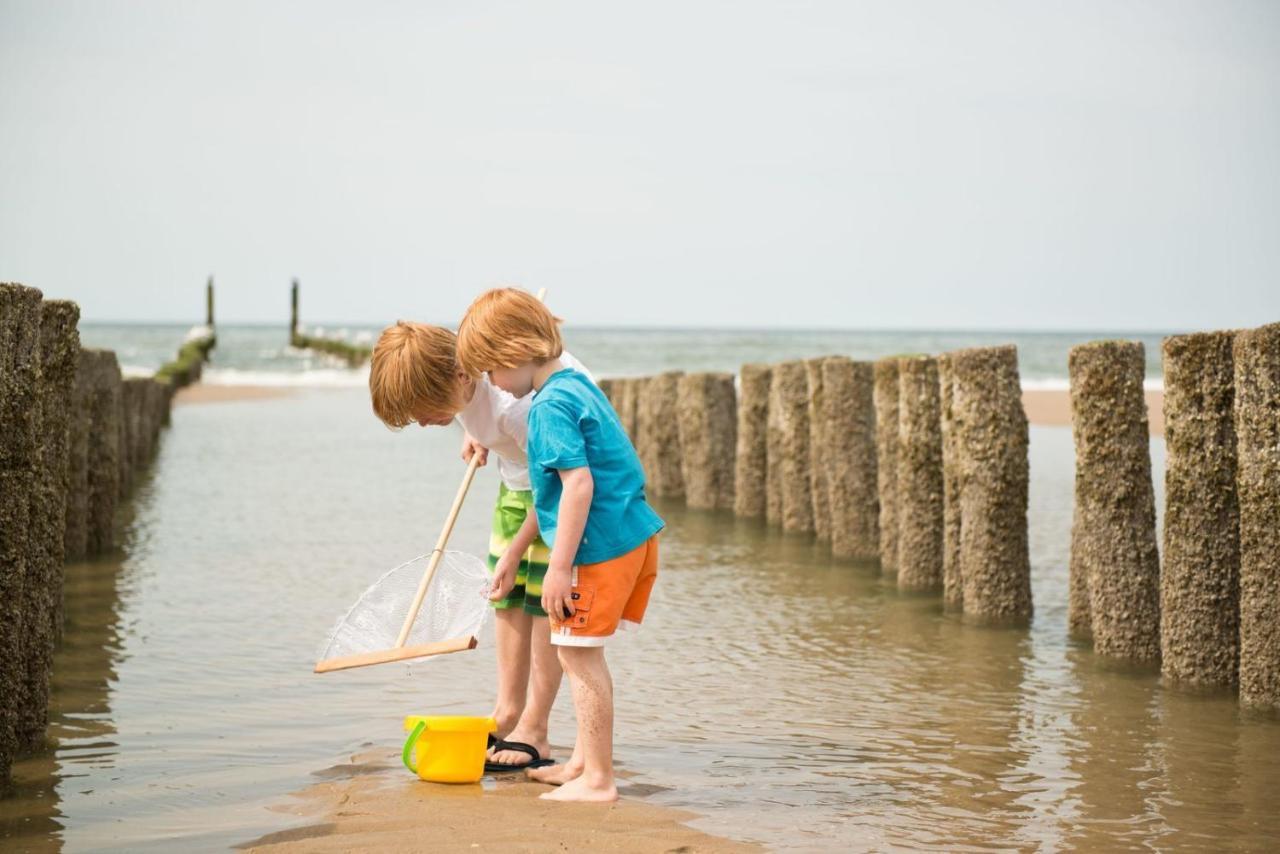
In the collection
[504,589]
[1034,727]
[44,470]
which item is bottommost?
[1034,727]

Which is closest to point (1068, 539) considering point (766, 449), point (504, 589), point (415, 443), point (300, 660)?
point (766, 449)

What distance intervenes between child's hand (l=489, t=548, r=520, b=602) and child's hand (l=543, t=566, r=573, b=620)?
42cm

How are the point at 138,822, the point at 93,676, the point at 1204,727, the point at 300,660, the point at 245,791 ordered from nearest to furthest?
the point at 138,822 → the point at 245,791 → the point at 1204,727 → the point at 93,676 → the point at 300,660

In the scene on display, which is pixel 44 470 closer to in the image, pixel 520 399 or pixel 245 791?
pixel 245 791

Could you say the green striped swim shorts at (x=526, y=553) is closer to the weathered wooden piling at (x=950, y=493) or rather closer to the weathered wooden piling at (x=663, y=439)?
the weathered wooden piling at (x=950, y=493)

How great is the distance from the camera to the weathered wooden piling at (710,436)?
12.9 metres

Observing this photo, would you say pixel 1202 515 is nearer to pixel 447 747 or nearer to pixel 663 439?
pixel 447 747

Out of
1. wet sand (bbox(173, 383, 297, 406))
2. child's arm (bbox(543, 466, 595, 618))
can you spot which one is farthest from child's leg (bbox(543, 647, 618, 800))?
wet sand (bbox(173, 383, 297, 406))

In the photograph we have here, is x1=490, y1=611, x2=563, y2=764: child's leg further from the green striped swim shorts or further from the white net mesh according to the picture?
the white net mesh

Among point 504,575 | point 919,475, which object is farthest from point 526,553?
point 919,475

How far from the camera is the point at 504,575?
4.65 metres

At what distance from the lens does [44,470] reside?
16.1ft

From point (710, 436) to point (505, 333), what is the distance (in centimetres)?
888

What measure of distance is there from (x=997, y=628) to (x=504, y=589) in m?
3.64
